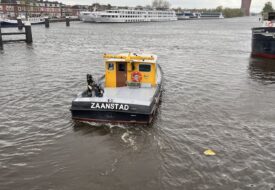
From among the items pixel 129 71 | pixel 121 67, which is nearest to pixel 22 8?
pixel 121 67

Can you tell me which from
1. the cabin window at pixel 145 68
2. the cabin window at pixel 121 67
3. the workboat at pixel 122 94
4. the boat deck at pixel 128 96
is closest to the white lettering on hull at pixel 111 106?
the workboat at pixel 122 94

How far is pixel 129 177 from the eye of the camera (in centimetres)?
1207

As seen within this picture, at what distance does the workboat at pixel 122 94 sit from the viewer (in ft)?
53.1

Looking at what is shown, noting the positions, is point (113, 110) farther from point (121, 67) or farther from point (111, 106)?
point (121, 67)

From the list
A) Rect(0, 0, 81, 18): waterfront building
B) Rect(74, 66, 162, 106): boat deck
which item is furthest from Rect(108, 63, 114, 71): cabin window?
Rect(0, 0, 81, 18): waterfront building

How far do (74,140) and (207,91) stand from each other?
44.1 ft

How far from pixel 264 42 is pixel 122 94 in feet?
100

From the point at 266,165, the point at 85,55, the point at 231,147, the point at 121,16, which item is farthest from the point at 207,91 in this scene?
the point at 121,16

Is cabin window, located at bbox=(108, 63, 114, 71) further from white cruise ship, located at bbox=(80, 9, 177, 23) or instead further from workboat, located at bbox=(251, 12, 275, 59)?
white cruise ship, located at bbox=(80, 9, 177, 23)

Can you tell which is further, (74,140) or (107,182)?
(74,140)

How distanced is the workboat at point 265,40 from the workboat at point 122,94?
24801mm

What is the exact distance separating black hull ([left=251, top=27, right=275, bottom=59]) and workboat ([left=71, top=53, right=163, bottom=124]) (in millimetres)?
24743

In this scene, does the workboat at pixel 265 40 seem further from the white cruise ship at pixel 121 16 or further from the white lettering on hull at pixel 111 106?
the white cruise ship at pixel 121 16

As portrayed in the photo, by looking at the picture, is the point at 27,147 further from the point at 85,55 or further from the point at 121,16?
the point at 121,16
